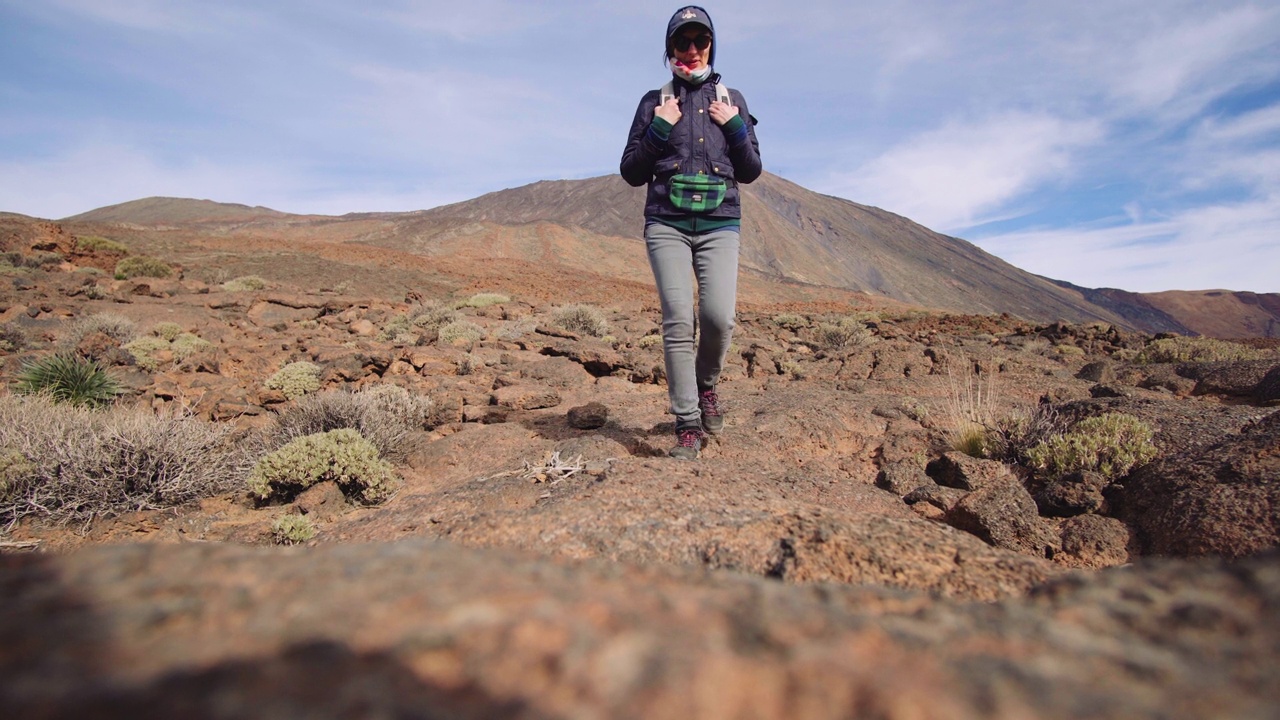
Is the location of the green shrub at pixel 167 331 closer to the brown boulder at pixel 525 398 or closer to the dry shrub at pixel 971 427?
the brown boulder at pixel 525 398

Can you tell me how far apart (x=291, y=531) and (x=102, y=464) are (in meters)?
1.41

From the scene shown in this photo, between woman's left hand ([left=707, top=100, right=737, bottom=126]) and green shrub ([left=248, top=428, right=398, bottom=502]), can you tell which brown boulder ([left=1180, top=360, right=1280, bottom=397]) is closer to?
woman's left hand ([left=707, top=100, right=737, bottom=126])

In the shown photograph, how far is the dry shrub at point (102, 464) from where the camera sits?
131 inches

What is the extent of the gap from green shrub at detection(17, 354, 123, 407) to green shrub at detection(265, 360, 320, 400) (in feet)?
4.06

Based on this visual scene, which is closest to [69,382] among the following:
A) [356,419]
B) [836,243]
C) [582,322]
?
[356,419]

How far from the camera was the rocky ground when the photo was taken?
1.83 feet

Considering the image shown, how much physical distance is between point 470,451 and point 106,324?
7.05 meters

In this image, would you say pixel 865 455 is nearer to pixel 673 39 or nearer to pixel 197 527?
pixel 673 39

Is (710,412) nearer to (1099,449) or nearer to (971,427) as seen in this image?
(971,427)

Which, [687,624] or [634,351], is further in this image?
[634,351]

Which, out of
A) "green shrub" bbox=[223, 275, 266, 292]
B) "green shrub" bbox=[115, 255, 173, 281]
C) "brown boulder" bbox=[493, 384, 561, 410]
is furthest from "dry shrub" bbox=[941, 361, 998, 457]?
"green shrub" bbox=[115, 255, 173, 281]

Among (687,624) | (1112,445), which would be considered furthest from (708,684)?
(1112,445)

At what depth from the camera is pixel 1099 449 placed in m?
3.19

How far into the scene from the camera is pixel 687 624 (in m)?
0.69
